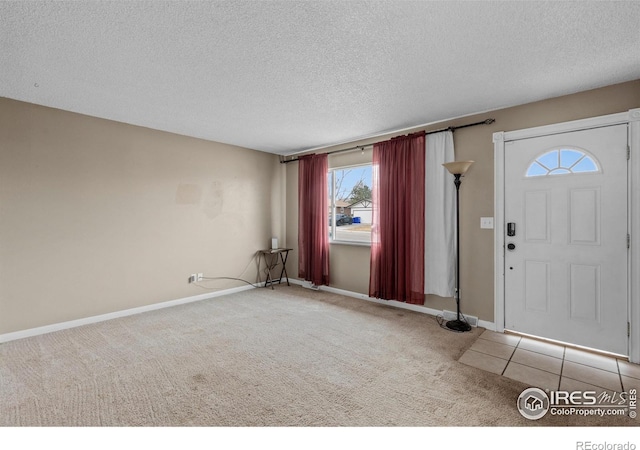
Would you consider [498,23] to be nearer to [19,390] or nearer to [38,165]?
[19,390]

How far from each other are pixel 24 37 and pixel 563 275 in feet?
15.8

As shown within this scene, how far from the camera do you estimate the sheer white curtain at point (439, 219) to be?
356cm

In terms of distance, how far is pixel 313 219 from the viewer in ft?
16.5

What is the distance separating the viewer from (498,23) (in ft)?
6.01

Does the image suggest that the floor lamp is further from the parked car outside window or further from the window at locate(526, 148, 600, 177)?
the parked car outside window

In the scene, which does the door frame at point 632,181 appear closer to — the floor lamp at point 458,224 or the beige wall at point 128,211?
the beige wall at point 128,211

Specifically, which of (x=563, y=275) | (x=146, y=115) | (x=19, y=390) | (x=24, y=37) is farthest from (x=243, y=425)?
(x=146, y=115)

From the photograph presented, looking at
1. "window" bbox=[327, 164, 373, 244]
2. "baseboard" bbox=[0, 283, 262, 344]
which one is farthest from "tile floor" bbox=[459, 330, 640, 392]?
"baseboard" bbox=[0, 283, 262, 344]

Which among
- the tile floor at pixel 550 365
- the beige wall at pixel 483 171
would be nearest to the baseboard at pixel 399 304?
the beige wall at pixel 483 171

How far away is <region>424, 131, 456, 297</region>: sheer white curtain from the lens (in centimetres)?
356

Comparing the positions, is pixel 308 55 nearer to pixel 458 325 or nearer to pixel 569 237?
pixel 569 237

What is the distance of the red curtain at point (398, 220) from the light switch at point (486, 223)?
68cm

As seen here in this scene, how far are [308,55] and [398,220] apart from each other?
2425 mm

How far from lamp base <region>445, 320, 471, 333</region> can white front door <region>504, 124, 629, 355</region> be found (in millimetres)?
406
